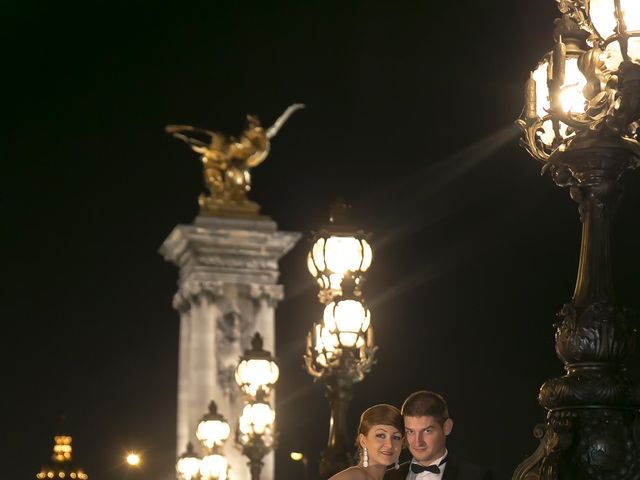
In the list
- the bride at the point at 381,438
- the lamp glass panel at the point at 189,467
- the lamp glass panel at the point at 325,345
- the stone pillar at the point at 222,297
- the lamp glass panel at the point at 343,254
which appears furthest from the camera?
the stone pillar at the point at 222,297

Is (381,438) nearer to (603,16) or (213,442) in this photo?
(603,16)

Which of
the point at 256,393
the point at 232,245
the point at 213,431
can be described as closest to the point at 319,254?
the point at 256,393

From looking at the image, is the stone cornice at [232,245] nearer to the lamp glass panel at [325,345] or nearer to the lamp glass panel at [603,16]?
the lamp glass panel at [325,345]

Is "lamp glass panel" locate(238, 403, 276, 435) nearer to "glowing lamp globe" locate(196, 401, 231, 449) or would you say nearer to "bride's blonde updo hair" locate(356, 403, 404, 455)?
"glowing lamp globe" locate(196, 401, 231, 449)

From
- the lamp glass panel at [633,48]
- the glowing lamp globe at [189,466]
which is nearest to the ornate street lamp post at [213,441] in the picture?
the glowing lamp globe at [189,466]

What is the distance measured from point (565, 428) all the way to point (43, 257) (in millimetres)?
49879

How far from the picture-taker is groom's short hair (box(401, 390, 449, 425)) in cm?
888

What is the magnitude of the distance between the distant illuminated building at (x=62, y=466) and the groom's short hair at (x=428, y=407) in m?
50.9

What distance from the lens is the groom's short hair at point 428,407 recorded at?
8883 mm

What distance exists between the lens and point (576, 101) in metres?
10.5

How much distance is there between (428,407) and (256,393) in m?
16.2

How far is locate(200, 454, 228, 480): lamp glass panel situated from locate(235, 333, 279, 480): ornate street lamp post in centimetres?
577

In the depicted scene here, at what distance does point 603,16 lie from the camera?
10258 millimetres

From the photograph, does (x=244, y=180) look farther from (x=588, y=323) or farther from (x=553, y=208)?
(x=588, y=323)
